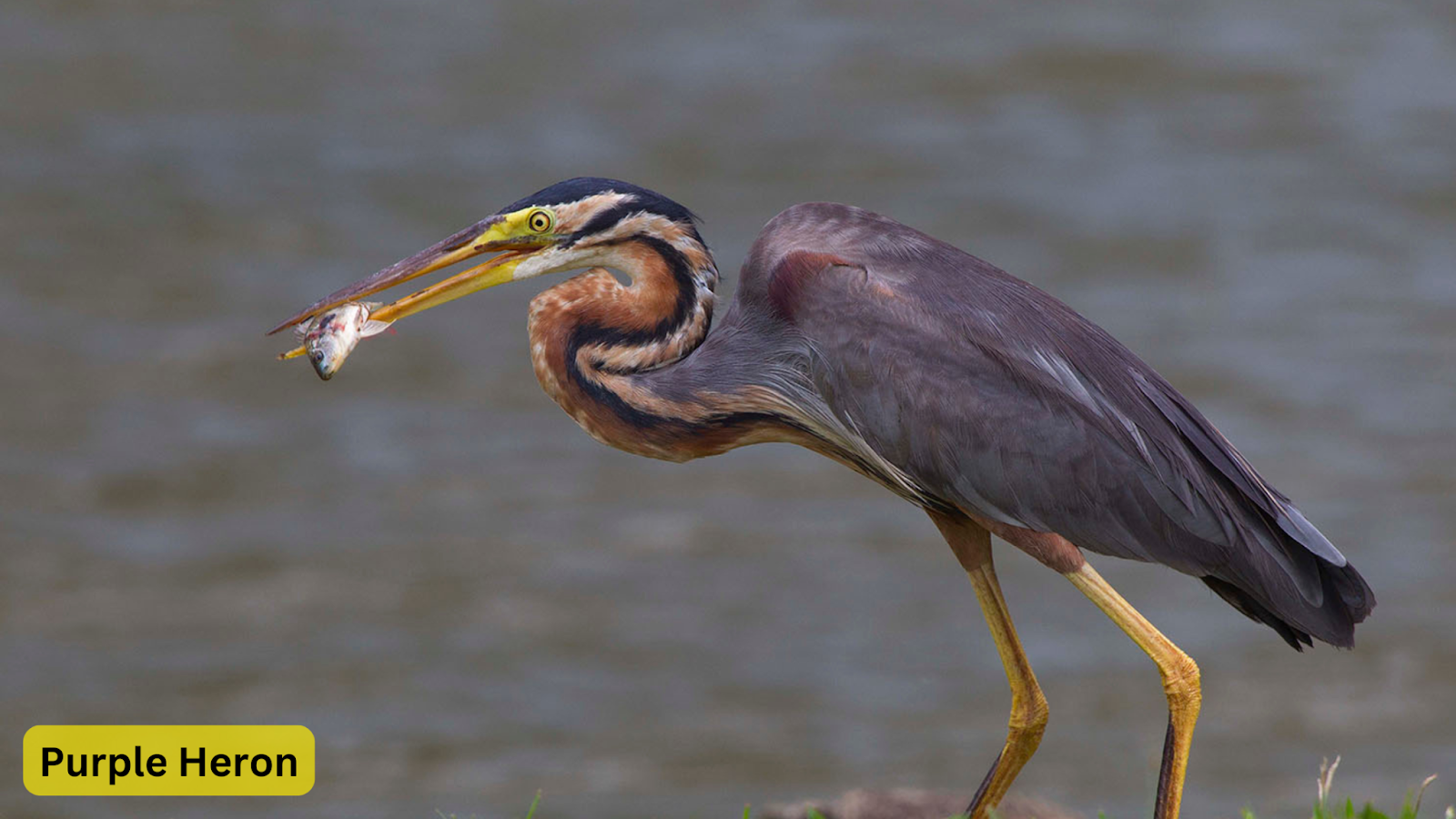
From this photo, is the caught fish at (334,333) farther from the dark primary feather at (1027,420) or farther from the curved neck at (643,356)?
the dark primary feather at (1027,420)

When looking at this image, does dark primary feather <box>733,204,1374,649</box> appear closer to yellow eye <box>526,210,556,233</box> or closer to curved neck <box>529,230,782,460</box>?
curved neck <box>529,230,782,460</box>

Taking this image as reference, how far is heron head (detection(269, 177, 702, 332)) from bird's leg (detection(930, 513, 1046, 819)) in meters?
1.03

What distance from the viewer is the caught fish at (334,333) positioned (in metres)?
4.28

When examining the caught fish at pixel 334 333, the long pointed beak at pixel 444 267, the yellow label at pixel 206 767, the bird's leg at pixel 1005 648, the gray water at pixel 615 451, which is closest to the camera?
the caught fish at pixel 334 333

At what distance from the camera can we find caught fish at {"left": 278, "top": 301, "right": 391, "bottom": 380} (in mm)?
4281

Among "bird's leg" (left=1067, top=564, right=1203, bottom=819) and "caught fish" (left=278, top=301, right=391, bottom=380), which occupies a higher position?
"caught fish" (left=278, top=301, right=391, bottom=380)

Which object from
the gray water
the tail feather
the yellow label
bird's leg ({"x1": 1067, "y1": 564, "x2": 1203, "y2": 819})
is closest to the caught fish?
the yellow label

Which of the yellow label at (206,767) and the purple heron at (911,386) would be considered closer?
the purple heron at (911,386)

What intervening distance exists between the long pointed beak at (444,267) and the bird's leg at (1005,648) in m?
1.23

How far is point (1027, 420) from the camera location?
435 cm

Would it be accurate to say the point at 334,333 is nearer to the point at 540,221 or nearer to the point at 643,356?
the point at 540,221

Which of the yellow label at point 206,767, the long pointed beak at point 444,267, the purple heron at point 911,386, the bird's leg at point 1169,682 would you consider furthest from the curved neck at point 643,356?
the yellow label at point 206,767

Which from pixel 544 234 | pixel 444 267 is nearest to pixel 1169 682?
pixel 544 234

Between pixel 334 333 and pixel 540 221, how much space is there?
0.55 metres
